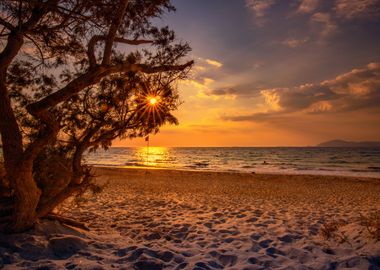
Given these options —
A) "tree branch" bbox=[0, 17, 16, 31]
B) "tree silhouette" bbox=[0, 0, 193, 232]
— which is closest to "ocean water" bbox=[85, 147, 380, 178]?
"tree silhouette" bbox=[0, 0, 193, 232]

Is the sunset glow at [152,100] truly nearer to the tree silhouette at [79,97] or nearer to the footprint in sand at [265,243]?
the tree silhouette at [79,97]

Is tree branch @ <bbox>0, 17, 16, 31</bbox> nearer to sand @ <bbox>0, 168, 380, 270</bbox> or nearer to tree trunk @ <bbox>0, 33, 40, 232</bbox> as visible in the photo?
tree trunk @ <bbox>0, 33, 40, 232</bbox>

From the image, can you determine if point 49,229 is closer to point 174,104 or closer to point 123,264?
point 123,264

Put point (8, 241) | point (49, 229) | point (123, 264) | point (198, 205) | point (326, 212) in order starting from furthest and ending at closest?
point (198, 205)
point (326, 212)
point (49, 229)
point (8, 241)
point (123, 264)

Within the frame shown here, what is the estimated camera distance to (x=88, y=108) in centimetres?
609

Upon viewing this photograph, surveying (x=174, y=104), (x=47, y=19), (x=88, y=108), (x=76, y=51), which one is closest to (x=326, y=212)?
(x=174, y=104)

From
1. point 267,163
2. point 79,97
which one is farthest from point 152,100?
point 267,163

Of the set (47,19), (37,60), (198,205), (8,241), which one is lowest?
(198,205)

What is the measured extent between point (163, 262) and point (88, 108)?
352 centimetres

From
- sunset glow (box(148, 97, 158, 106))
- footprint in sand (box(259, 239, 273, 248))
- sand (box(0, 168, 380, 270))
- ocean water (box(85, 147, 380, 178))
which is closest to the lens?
sand (box(0, 168, 380, 270))

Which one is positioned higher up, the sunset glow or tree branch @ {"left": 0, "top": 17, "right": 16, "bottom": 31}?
tree branch @ {"left": 0, "top": 17, "right": 16, "bottom": 31}

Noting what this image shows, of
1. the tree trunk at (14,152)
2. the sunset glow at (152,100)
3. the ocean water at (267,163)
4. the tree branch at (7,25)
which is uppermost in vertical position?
the tree branch at (7,25)

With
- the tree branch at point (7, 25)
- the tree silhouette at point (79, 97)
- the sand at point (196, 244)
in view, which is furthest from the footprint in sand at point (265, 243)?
the tree branch at point (7, 25)

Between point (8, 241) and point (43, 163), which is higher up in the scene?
point (43, 163)
